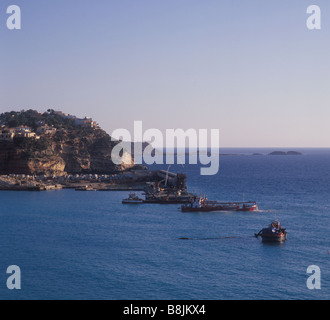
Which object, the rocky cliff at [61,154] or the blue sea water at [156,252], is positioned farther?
the rocky cliff at [61,154]

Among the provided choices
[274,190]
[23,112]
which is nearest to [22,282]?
[274,190]

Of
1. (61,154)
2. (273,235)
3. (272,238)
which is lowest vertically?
(272,238)

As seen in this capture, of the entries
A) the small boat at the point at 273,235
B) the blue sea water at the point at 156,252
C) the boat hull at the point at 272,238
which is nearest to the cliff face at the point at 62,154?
the blue sea water at the point at 156,252

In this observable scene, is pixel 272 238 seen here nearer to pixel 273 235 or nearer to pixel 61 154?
pixel 273 235

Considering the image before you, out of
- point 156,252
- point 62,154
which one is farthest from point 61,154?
point 156,252

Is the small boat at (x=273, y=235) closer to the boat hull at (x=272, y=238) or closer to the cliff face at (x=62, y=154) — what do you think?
the boat hull at (x=272, y=238)

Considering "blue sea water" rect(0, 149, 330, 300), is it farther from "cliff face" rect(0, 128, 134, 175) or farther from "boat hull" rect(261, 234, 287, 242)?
"cliff face" rect(0, 128, 134, 175)
